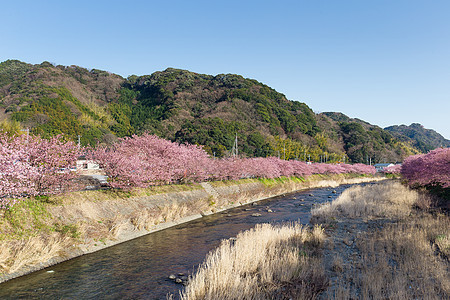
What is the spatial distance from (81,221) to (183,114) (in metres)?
129

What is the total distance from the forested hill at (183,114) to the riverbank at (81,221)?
64.9 m

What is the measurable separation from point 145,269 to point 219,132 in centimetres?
9070

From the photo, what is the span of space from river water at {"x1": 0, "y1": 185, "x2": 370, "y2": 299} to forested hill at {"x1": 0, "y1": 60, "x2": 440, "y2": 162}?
72351 mm

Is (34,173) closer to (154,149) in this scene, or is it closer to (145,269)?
(145,269)

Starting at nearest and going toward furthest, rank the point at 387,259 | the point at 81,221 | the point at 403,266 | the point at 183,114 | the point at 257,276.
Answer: the point at 257,276, the point at 403,266, the point at 387,259, the point at 81,221, the point at 183,114

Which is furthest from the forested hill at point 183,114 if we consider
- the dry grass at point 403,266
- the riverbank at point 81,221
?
the dry grass at point 403,266

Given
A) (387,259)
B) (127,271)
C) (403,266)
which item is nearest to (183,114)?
(127,271)

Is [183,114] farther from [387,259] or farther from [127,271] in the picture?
[387,259]

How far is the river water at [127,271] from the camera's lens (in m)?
10.4

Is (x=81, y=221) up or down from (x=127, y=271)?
up

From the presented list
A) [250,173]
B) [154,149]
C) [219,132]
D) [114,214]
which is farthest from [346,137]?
[114,214]

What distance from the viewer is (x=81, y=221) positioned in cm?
1630

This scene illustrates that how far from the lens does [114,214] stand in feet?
64.3

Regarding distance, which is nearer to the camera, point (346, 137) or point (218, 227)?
point (218, 227)
